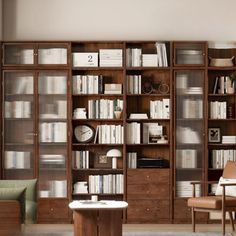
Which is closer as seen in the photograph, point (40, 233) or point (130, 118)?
point (40, 233)

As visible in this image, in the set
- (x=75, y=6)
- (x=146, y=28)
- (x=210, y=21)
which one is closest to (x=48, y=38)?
(x=75, y=6)

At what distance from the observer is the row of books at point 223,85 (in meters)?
10.6

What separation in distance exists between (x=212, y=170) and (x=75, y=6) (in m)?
2.98

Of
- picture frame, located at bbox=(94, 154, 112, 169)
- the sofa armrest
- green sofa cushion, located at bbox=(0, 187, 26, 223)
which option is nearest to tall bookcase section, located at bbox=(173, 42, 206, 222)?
picture frame, located at bbox=(94, 154, 112, 169)

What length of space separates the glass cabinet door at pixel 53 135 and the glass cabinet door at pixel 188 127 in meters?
1.55

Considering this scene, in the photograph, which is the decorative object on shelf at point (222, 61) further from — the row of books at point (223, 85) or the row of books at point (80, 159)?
the row of books at point (80, 159)

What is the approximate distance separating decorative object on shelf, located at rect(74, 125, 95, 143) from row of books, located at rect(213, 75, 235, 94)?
179cm

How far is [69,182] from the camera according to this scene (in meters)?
10.5

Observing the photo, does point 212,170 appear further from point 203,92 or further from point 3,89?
point 3,89

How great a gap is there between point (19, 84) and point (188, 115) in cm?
234

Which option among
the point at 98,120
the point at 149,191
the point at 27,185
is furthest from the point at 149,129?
the point at 27,185

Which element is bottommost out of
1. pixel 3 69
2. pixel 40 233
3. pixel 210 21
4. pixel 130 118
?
pixel 40 233

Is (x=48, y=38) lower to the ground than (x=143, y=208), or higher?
higher

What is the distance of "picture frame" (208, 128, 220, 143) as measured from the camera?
1066 cm
